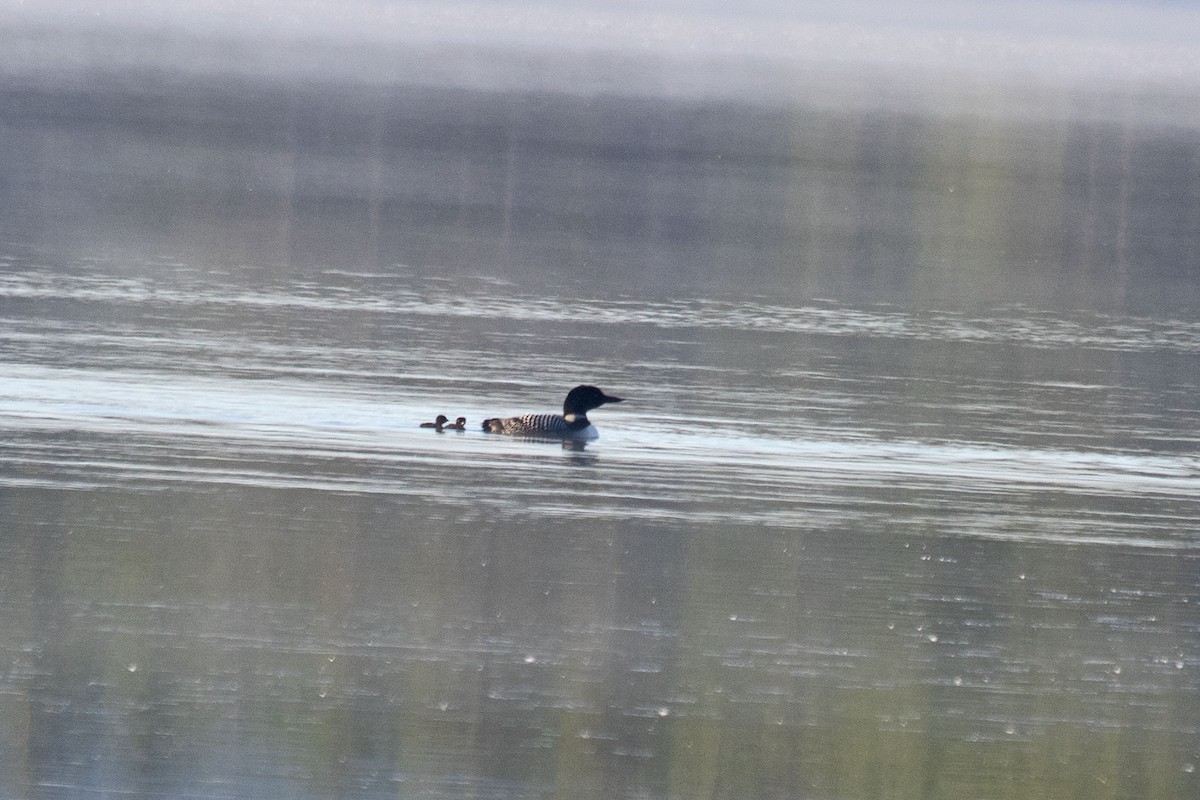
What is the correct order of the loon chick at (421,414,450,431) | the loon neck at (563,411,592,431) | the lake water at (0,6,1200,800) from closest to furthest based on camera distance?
the lake water at (0,6,1200,800), the loon chick at (421,414,450,431), the loon neck at (563,411,592,431)

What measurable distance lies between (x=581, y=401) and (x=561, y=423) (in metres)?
0.27

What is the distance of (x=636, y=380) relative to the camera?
61.9 ft

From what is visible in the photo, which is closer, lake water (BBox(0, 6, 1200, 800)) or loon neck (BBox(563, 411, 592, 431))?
lake water (BBox(0, 6, 1200, 800))

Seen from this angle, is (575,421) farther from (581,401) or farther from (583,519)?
(583,519)

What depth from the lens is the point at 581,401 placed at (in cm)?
1617

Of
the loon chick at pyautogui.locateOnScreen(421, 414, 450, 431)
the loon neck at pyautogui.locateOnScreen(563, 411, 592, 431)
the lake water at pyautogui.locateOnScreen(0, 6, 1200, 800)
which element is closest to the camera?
the lake water at pyautogui.locateOnScreen(0, 6, 1200, 800)

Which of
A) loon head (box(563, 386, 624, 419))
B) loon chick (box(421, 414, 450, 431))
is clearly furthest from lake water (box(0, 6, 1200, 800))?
loon head (box(563, 386, 624, 419))

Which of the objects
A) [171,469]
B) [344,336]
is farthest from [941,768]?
[344,336]

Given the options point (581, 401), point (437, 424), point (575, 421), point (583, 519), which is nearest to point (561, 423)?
point (575, 421)

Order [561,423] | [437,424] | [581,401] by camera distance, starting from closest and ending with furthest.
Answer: [437,424], [561,423], [581,401]

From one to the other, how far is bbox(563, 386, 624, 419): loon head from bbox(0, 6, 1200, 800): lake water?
0.90 feet

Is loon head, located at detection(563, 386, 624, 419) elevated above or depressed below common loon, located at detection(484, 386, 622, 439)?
above

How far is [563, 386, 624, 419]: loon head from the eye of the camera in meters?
16.1

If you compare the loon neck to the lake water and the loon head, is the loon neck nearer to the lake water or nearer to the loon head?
the loon head
